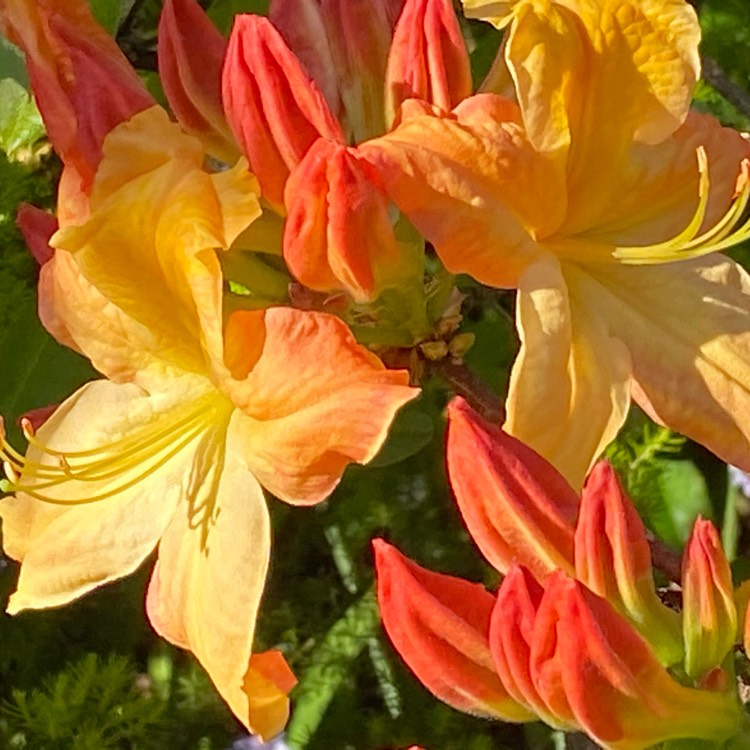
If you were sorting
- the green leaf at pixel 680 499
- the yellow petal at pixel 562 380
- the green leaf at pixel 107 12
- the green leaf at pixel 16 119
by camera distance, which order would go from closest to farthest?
1. the yellow petal at pixel 562 380
2. the green leaf at pixel 107 12
3. the green leaf at pixel 16 119
4. the green leaf at pixel 680 499

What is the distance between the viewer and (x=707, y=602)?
783mm

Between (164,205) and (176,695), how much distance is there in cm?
83

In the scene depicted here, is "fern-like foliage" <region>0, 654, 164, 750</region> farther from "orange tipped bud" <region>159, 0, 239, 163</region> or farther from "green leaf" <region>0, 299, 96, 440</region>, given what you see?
"orange tipped bud" <region>159, 0, 239, 163</region>

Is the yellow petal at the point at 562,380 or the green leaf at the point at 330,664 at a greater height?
the yellow petal at the point at 562,380

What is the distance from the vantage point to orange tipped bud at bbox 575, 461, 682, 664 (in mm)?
763

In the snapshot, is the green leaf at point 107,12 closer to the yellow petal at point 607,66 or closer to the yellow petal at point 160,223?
the yellow petal at point 160,223

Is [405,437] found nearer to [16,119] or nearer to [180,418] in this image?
[180,418]

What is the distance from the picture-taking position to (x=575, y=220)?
91cm

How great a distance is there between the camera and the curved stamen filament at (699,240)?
872mm

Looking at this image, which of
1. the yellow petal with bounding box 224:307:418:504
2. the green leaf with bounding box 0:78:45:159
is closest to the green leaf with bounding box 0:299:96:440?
the green leaf with bounding box 0:78:45:159

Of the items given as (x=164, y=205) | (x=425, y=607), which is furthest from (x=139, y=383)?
(x=425, y=607)

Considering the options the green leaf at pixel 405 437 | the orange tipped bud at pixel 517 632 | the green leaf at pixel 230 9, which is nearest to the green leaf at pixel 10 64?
the green leaf at pixel 230 9

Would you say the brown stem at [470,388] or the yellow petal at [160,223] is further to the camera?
the brown stem at [470,388]

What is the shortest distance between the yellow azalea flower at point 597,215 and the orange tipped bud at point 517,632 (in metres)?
0.12
